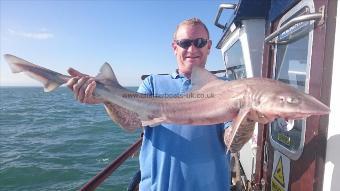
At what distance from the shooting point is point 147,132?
11.0 ft

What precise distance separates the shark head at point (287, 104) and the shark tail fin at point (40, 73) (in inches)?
79.6

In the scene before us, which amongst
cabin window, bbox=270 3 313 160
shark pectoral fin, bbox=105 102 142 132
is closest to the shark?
shark pectoral fin, bbox=105 102 142 132

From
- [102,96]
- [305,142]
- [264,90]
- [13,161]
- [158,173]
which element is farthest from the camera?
[13,161]

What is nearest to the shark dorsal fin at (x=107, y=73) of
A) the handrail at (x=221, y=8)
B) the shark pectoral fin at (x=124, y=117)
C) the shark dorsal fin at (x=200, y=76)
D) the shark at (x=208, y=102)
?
the shark at (x=208, y=102)

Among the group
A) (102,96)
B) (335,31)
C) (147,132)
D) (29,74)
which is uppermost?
(335,31)

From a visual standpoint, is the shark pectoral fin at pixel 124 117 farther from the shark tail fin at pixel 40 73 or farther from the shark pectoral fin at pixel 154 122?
the shark tail fin at pixel 40 73

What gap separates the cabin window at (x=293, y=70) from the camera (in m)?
3.02

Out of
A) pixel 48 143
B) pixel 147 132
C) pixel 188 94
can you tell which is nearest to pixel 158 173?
pixel 147 132

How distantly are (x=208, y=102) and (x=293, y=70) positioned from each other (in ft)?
3.77

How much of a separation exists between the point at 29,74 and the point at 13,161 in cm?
1471

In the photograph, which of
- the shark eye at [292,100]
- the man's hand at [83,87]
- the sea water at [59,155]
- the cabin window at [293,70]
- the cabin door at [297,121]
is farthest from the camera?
the sea water at [59,155]

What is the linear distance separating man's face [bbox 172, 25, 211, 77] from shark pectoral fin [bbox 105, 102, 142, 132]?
731mm

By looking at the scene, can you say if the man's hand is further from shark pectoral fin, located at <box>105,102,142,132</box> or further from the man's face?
the man's face

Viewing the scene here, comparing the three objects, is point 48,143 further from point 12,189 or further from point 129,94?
point 129,94
